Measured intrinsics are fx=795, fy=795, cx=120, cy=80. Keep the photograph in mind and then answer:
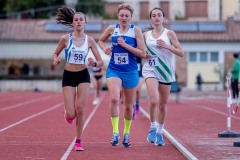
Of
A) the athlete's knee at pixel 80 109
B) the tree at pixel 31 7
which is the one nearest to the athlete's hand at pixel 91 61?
the athlete's knee at pixel 80 109

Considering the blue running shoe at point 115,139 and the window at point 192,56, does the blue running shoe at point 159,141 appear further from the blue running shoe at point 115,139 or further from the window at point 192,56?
the window at point 192,56

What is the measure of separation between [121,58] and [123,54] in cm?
7

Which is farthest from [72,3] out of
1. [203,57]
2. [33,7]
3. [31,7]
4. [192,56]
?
[203,57]

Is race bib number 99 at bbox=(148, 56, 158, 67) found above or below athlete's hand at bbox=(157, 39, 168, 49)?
below

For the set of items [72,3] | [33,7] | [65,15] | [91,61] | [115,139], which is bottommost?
[115,139]

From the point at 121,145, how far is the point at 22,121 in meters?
6.87

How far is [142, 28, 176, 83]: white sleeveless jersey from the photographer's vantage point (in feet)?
42.7

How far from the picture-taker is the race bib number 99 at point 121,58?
41.0ft

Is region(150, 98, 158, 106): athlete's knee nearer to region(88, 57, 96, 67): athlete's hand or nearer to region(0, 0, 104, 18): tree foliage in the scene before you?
region(88, 57, 96, 67): athlete's hand

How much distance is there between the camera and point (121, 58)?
493 inches

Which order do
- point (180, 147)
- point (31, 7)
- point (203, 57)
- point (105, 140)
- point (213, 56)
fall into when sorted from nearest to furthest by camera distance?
1. point (180, 147)
2. point (105, 140)
3. point (203, 57)
4. point (213, 56)
5. point (31, 7)

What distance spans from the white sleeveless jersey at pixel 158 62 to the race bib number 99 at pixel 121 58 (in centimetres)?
63

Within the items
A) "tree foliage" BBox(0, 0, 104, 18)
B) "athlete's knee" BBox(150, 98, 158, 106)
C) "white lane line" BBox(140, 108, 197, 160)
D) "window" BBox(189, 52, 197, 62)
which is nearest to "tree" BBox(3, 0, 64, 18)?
"tree foliage" BBox(0, 0, 104, 18)

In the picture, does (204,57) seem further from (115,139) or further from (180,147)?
(180,147)
